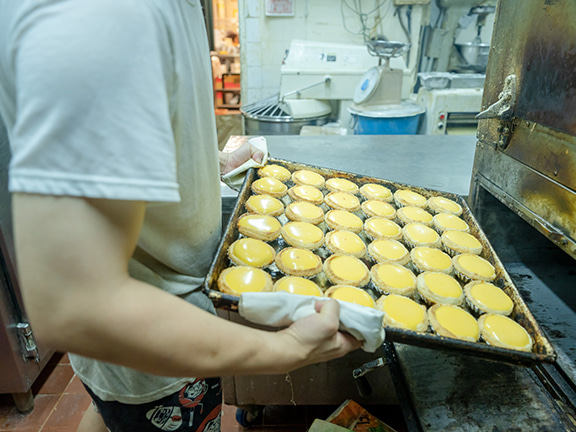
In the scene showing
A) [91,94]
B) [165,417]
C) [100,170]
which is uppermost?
[91,94]

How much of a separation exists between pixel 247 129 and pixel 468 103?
251 centimetres

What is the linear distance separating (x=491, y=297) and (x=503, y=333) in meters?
0.18

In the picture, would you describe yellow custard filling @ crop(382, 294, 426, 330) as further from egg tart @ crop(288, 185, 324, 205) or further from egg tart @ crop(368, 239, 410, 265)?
egg tart @ crop(288, 185, 324, 205)

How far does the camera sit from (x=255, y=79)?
5.79 m

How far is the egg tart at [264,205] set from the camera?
164 cm

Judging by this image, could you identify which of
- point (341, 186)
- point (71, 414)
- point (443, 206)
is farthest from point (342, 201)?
point (71, 414)

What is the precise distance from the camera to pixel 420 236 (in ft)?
5.27

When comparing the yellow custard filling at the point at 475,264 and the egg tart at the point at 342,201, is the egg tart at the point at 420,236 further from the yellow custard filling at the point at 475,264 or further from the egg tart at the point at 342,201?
the egg tart at the point at 342,201

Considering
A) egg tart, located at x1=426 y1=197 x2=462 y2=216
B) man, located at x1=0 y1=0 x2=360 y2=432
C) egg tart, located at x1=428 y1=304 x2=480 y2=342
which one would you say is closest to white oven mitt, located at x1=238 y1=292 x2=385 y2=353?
man, located at x1=0 y1=0 x2=360 y2=432

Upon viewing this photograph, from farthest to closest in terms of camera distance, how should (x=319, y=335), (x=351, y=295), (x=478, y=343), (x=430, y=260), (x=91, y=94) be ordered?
(x=430, y=260) < (x=351, y=295) < (x=478, y=343) < (x=319, y=335) < (x=91, y=94)

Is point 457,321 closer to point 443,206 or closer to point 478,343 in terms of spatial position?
point 478,343

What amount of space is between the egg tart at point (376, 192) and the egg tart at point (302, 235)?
1.46ft

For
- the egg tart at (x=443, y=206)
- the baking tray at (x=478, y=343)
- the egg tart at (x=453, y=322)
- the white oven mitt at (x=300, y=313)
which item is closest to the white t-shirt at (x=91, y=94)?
the white oven mitt at (x=300, y=313)

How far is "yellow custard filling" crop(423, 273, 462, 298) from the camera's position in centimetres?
131
